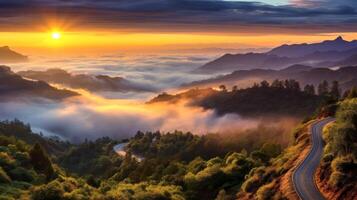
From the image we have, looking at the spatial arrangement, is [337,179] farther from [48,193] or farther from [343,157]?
[48,193]

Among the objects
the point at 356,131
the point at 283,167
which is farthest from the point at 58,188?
the point at 356,131

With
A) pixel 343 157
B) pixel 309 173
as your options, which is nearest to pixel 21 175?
pixel 309 173

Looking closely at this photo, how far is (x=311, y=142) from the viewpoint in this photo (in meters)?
73.1

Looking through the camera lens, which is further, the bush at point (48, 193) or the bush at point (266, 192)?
the bush at point (48, 193)

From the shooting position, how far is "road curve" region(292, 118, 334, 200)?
50344mm

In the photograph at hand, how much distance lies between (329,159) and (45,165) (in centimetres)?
6300

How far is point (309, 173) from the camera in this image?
57.6 m

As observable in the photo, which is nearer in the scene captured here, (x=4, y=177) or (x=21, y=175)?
(x=4, y=177)

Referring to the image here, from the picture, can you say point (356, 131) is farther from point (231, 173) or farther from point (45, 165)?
point (45, 165)

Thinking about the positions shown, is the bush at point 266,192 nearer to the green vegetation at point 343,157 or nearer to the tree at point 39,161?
the green vegetation at point 343,157

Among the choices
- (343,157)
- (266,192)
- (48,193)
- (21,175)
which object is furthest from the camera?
(21,175)

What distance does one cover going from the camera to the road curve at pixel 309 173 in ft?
165

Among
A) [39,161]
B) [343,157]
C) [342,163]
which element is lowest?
[39,161]

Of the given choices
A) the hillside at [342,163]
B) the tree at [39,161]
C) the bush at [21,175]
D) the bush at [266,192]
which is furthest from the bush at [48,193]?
the hillside at [342,163]
